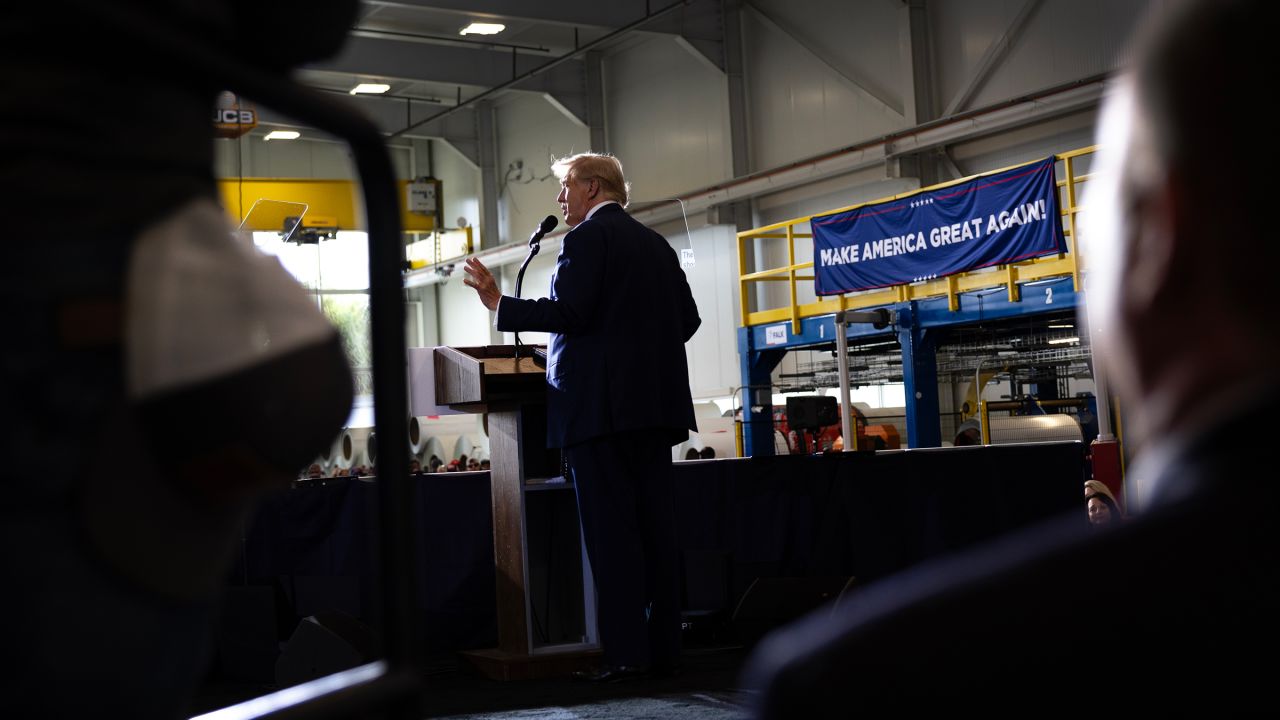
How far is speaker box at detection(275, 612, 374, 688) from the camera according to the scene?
3350mm

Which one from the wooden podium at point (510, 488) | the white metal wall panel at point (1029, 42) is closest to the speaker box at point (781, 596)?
the wooden podium at point (510, 488)

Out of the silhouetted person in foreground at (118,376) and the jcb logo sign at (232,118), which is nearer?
the silhouetted person in foreground at (118,376)

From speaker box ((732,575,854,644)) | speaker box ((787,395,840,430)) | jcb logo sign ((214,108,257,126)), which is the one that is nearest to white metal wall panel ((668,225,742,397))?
speaker box ((787,395,840,430))

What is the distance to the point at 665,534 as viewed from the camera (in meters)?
3.78

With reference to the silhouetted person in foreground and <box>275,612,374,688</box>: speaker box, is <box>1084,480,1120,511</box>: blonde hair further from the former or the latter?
the silhouetted person in foreground

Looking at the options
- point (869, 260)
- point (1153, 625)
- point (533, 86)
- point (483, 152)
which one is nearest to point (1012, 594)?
point (1153, 625)

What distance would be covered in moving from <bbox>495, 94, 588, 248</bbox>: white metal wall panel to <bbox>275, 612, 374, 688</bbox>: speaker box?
50.8 ft

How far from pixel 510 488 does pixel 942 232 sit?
7.53 meters

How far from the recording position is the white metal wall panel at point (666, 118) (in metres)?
16.6

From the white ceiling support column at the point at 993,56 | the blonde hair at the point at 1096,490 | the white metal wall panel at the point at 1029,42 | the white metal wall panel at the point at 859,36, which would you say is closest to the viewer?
the blonde hair at the point at 1096,490

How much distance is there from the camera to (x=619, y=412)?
12.2 ft

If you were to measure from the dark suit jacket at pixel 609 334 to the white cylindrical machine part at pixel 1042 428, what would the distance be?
6340mm

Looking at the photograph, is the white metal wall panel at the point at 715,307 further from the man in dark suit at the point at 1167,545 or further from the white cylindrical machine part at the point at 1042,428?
the man in dark suit at the point at 1167,545

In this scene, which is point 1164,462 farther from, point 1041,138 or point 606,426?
point 1041,138
